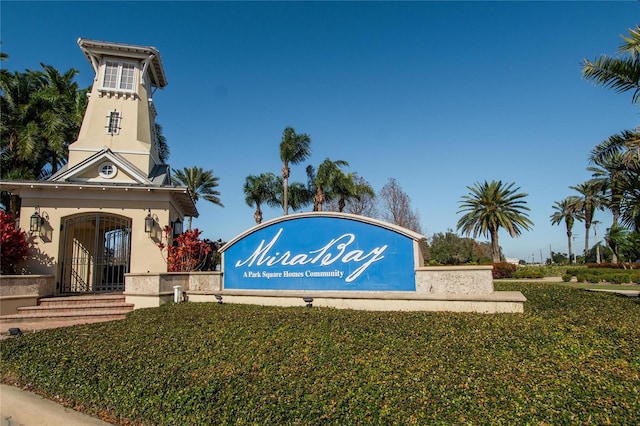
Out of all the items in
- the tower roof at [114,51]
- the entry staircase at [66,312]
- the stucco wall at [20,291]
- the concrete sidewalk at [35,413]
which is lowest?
the concrete sidewalk at [35,413]

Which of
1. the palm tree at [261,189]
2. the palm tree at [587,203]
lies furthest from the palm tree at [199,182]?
the palm tree at [587,203]

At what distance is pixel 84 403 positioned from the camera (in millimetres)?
4832

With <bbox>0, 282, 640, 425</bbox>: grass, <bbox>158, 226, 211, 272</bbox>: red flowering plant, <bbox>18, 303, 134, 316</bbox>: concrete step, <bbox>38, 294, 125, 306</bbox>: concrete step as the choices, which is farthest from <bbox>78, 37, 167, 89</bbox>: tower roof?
<bbox>0, 282, 640, 425</bbox>: grass

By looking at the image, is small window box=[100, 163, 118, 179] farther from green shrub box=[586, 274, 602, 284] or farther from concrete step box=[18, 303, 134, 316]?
green shrub box=[586, 274, 602, 284]

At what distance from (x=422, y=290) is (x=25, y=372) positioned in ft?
23.3

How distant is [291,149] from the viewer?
28000mm

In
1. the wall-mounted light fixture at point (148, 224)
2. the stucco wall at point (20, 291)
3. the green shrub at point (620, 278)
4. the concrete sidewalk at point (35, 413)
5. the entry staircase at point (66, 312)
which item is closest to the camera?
the concrete sidewalk at point (35, 413)

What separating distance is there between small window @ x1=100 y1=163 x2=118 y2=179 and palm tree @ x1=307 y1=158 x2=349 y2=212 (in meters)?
17.8

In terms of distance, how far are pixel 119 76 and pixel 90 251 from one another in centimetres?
746

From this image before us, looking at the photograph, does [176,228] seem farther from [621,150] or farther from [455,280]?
[621,150]

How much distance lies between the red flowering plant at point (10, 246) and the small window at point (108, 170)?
3.01 meters

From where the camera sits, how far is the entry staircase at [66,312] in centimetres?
888

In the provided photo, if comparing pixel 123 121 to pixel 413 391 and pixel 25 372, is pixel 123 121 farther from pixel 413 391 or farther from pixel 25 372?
pixel 413 391

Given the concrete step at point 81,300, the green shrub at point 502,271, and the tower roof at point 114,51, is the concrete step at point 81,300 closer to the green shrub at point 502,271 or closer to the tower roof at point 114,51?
the tower roof at point 114,51
